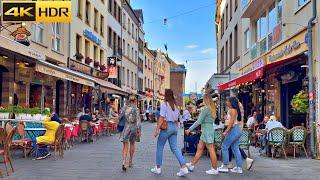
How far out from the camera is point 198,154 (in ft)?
34.2

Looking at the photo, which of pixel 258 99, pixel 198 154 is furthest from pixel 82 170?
pixel 258 99

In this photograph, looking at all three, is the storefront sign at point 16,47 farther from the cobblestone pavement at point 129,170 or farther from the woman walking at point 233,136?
the woman walking at point 233,136

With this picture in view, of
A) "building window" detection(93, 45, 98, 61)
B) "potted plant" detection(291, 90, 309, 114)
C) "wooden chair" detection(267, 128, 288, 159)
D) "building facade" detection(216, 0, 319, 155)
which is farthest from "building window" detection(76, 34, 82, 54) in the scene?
"wooden chair" detection(267, 128, 288, 159)

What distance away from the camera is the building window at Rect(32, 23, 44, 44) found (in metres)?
22.6

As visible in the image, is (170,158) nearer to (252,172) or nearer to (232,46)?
(252,172)

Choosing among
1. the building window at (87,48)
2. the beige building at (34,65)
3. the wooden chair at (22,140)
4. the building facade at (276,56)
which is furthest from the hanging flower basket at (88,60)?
the wooden chair at (22,140)

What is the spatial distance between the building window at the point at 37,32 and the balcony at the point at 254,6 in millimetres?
9779

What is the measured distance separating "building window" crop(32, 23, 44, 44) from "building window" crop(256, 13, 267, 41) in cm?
1033

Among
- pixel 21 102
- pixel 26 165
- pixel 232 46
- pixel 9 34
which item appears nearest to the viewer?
pixel 26 165

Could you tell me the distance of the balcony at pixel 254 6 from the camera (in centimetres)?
2095

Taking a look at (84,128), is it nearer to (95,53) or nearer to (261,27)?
(261,27)

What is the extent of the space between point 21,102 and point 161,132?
43.2ft

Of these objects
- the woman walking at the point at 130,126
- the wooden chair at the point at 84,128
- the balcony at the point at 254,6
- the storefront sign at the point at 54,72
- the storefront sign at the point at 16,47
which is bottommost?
the wooden chair at the point at 84,128

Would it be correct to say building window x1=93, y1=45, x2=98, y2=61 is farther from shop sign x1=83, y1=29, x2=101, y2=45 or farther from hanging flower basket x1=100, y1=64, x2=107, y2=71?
hanging flower basket x1=100, y1=64, x2=107, y2=71
